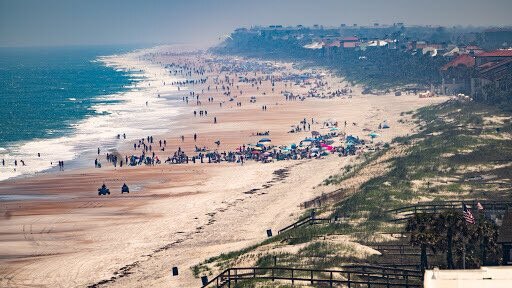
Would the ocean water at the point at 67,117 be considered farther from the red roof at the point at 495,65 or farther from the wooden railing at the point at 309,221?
the red roof at the point at 495,65

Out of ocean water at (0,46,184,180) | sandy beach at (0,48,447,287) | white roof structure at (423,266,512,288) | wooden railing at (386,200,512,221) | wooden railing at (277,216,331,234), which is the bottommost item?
ocean water at (0,46,184,180)

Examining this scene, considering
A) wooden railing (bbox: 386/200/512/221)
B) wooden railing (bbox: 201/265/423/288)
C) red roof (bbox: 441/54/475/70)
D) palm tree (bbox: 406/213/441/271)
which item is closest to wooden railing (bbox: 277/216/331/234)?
wooden railing (bbox: 386/200/512/221)

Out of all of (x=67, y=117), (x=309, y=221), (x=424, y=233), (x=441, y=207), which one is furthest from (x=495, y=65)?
(x=424, y=233)

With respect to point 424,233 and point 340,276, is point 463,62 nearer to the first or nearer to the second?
point 340,276

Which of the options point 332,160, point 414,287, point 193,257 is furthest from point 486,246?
point 332,160

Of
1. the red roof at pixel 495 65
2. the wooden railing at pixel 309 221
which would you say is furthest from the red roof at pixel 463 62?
the wooden railing at pixel 309 221

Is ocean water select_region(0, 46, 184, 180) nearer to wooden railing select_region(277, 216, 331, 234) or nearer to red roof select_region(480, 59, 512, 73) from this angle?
wooden railing select_region(277, 216, 331, 234)

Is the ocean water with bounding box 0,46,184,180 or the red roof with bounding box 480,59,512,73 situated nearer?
the ocean water with bounding box 0,46,184,180

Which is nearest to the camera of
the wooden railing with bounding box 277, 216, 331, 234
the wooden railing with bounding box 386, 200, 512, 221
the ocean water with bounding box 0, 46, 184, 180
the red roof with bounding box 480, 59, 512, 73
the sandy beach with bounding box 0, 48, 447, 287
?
the wooden railing with bounding box 386, 200, 512, 221
